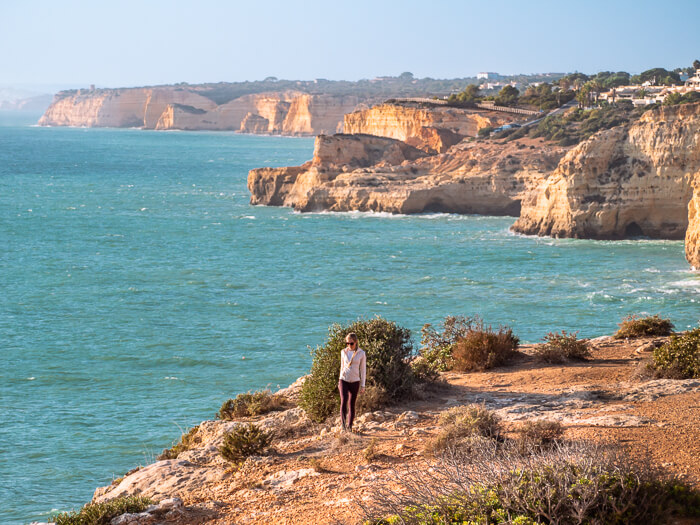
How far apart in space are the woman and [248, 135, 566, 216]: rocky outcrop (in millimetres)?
57007

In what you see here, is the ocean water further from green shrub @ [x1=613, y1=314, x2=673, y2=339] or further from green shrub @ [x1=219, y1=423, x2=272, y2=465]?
green shrub @ [x1=613, y1=314, x2=673, y2=339]

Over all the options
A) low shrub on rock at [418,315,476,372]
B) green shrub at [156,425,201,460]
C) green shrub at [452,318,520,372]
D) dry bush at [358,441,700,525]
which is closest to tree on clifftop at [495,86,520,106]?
low shrub on rock at [418,315,476,372]

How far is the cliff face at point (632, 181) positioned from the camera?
168 ft

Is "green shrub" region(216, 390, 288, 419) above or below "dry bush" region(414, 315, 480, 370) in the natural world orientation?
below

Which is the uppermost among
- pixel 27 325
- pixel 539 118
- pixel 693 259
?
pixel 539 118

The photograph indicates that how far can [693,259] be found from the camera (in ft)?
144

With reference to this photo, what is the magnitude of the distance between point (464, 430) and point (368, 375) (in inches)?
137

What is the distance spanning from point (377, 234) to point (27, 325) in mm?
32918

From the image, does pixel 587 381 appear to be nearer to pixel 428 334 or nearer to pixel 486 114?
pixel 428 334

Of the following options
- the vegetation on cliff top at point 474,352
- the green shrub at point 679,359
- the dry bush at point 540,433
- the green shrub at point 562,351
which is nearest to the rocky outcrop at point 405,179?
the vegetation on cliff top at point 474,352

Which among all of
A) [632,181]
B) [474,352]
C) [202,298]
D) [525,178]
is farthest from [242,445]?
[525,178]

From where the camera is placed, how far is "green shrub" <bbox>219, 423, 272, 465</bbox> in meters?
11.6

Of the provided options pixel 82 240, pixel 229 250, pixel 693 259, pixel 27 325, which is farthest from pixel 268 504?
pixel 82 240

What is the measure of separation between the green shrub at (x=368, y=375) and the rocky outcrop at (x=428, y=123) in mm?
74162
